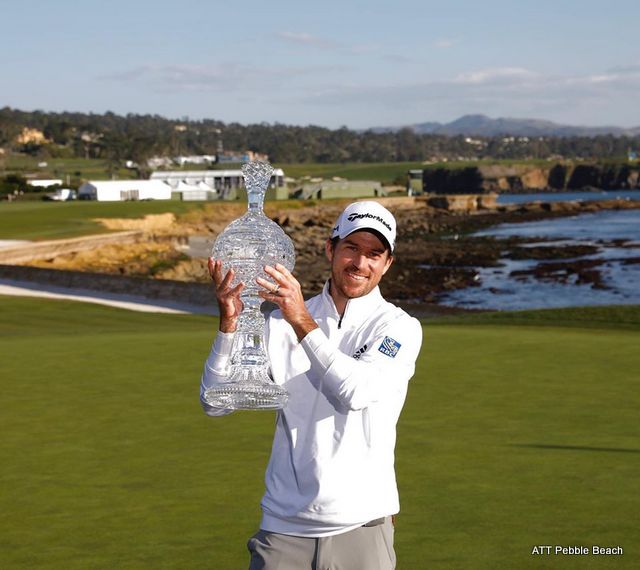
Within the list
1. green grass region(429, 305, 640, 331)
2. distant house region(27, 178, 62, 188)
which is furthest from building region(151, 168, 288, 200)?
green grass region(429, 305, 640, 331)

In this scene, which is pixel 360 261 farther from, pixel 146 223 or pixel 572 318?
pixel 146 223

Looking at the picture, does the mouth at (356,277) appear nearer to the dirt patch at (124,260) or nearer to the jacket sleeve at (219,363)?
the jacket sleeve at (219,363)

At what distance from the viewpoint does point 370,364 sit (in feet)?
13.2

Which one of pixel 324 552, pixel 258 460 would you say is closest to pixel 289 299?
pixel 324 552

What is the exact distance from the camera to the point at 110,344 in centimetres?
1850

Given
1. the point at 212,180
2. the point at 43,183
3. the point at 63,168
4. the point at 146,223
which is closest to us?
the point at 146,223

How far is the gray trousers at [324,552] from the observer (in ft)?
13.3

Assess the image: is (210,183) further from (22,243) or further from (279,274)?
(279,274)

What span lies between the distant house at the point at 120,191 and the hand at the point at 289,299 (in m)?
118

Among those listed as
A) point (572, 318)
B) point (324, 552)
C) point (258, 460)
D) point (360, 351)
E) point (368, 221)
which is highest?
point (368, 221)

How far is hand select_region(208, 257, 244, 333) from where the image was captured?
4109 millimetres

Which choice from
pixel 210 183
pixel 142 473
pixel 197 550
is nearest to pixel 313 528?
pixel 197 550

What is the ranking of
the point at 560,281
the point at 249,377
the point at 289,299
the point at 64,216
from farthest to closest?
the point at 64,216 < the point at 560,281 < the point at 249,377 < the point at 289,299

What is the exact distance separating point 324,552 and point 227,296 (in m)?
0.98
